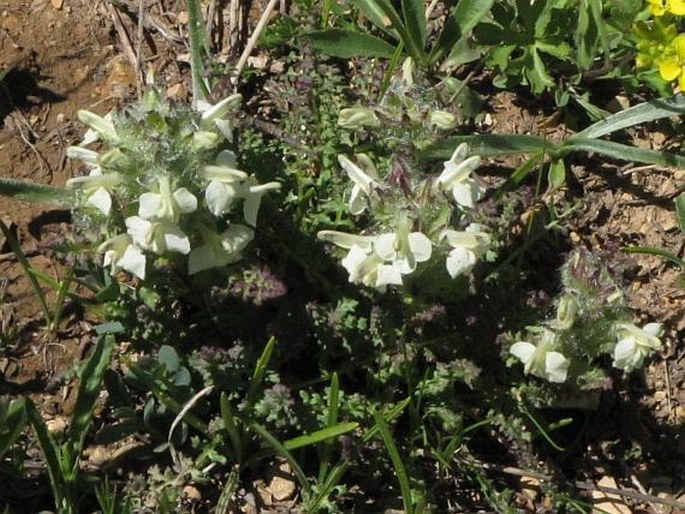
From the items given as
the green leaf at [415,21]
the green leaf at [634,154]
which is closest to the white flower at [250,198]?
the green leaf at [415,21]

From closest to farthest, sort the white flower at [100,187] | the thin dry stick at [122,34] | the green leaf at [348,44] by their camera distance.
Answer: the white flower at [100,187]
the green leaf at [348,44]
the thin dry stick at [122,34]

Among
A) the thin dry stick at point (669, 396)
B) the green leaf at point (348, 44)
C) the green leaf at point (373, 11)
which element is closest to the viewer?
the thin dry stick at point (669, 396)

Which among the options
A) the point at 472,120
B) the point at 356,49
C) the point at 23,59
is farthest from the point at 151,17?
the point at 472,120

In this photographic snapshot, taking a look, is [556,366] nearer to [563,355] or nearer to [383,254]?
[563,355]

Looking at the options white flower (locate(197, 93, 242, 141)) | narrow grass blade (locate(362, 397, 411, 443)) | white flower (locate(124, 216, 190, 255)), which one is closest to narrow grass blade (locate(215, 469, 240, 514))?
narrow grass blade (locate(362, 397, 411, 443))

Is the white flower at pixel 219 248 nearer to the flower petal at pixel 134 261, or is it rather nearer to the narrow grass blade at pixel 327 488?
the flower petal at pixel 134 261

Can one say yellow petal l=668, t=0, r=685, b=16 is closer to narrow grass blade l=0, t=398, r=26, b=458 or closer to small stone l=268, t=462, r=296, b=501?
small stone l=268, t=462, r=296, b=501

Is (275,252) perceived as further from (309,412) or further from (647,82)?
(647,82)
